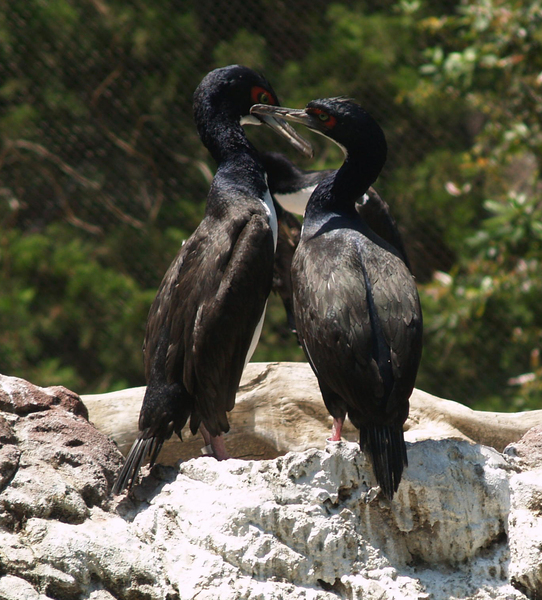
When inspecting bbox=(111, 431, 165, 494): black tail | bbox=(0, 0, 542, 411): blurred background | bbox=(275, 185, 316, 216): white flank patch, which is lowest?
bbox=(0, 0, 542, 411): blurred background

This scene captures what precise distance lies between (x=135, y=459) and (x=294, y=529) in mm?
494

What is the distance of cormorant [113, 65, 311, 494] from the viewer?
9.21ft

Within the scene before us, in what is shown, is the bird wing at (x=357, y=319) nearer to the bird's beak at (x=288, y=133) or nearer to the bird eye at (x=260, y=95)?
the bird's beak at (x=288, y=133)

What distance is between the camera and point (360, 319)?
252 centimetres

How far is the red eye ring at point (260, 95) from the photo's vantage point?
3.37 metres

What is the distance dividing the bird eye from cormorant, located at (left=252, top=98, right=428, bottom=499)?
0.48 m

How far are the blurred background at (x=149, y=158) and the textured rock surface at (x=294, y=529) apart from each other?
11.4 ft

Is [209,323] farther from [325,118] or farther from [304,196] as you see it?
[304,196]

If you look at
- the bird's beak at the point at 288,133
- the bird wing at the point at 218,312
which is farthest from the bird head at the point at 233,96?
the bird wing at the point at 218,312

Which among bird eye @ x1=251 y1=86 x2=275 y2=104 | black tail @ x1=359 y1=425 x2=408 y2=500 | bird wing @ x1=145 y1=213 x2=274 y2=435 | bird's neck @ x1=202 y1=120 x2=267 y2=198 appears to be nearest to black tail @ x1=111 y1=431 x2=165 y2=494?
bird wing @ x1=145 y1=213 x2=274 y2=435

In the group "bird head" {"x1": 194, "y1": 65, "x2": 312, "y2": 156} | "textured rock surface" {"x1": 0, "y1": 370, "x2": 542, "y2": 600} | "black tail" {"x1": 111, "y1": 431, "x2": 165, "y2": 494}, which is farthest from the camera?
"bird head" {"x1": 194, "y1": 65, "x2": 312, "y2": 156}

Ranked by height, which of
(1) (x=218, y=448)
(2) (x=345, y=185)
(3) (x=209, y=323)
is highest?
(2) (x=345, y=185)

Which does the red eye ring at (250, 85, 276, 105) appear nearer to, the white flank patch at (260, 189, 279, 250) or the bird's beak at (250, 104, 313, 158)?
the bird's beak at (250, 104, 313, 158)

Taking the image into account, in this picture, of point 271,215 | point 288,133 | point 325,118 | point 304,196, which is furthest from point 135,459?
point 304,196
